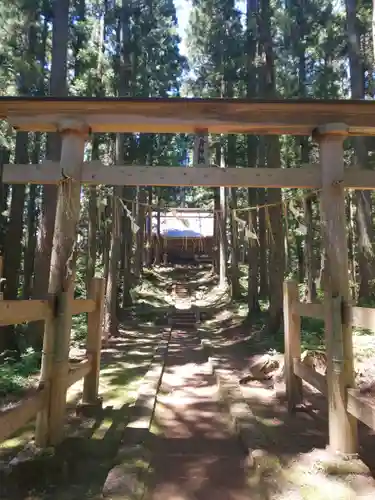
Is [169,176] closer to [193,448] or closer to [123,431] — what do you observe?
[123,431]

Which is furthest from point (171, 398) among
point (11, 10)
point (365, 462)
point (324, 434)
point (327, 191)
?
point (11, 10)

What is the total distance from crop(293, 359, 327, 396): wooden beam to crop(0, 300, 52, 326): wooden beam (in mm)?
3113

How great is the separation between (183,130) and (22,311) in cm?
287

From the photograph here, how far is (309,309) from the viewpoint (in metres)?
5.16

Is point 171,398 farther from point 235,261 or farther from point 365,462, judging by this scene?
point 235,261

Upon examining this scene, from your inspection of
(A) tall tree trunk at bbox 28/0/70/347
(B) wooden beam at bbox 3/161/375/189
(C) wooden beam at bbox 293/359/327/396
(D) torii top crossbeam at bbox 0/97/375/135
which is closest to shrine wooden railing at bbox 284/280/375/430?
(C) wooden beam at bbox 293/359/327/396

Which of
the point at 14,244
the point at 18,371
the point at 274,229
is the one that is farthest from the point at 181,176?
the point at 14,244

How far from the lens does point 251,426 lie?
5.02m

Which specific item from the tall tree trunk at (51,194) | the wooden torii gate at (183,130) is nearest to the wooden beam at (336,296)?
the wooden torii gate at (183,130)

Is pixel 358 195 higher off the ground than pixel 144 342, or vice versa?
pixel 358 195

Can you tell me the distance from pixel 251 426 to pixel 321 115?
3.84 m

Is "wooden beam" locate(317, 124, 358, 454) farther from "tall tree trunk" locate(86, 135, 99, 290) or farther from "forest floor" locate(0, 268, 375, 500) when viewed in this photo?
"tall tree trunk" locate(86, 135, 99, 290)

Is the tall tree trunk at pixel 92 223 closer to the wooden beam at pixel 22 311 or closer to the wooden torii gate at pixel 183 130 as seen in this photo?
the wooden torii gate at pixel 183 130

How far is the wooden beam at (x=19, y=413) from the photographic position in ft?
10.8
